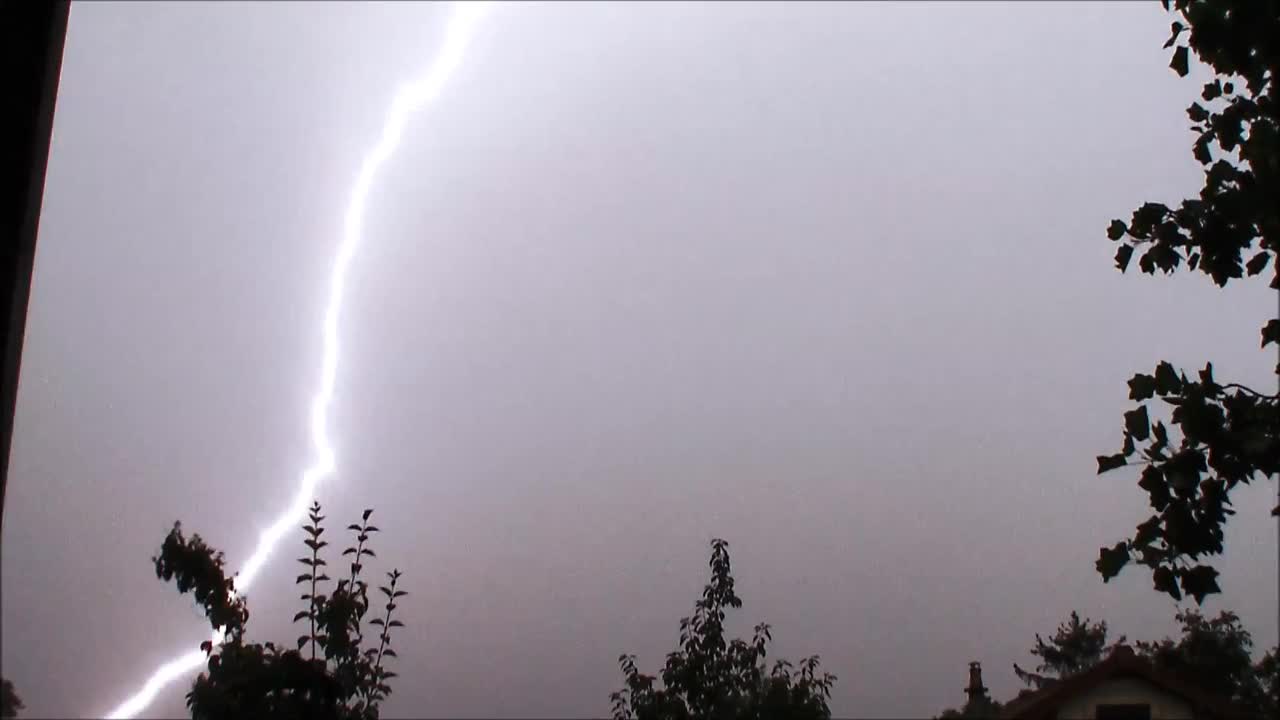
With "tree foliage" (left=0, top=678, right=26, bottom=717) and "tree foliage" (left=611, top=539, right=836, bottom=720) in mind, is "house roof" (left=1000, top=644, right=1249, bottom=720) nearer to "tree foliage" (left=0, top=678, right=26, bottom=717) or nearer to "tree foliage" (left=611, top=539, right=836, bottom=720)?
"tree foliage" (left=611, top=539, right=836, bottom=720)

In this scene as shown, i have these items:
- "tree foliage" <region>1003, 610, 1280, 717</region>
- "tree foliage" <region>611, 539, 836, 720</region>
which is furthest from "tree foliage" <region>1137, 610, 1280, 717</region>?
"tree foliage" <region>611, 539, 836, 720</region>

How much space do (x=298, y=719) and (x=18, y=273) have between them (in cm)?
385

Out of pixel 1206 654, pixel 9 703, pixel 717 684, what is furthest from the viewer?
pixel 1206 654

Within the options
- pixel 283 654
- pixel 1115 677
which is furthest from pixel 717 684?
pixel 1115 677

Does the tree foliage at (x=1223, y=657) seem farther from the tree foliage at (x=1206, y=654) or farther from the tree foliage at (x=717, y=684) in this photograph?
the tree foliage at (x=717, y=684)

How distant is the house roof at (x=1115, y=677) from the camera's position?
11.2 metres

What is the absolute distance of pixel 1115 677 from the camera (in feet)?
37.7

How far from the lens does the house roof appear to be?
1116 cm

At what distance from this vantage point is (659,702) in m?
6.39

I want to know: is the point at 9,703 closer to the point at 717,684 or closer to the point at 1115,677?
the point at 717,684

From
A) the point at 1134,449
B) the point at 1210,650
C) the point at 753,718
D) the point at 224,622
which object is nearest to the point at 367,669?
the point at 224,622

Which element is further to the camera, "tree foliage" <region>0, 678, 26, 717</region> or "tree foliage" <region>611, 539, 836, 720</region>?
"tree foliage" <region>611, 539, 836, 720</region>

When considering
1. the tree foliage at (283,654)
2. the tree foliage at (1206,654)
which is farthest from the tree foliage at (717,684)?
the tree foliage at (1206,654)

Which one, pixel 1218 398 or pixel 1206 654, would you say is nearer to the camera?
pixel 1218 398
